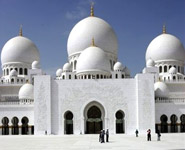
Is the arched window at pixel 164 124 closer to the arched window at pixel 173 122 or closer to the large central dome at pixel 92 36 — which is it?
the arched window at pixel 173 122

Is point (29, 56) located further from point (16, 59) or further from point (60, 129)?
point (60, 129)

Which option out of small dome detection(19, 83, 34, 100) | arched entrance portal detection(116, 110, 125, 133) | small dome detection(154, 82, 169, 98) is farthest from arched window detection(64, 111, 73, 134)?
small dome detection(154, 82, 169, 98)

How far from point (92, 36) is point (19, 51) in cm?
1086

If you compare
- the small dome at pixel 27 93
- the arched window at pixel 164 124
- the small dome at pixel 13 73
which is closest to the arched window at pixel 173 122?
the arched window at pixel 164 124

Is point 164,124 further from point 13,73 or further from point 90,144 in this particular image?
point 13,73

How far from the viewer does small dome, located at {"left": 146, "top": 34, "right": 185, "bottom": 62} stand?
4469 cm

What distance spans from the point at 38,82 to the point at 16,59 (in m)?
13.0

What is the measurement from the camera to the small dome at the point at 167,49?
147 feet

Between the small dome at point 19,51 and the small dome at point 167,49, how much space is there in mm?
16389

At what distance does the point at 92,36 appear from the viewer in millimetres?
41156

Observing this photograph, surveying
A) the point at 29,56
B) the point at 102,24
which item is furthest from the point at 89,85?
the point at 29,56

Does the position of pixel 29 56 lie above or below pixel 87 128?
above

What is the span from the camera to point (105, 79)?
109 feet

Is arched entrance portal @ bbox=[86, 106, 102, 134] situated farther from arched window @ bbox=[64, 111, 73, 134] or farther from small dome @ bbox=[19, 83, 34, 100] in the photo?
small dome @ bbox=[19, 83, 34, 100]
